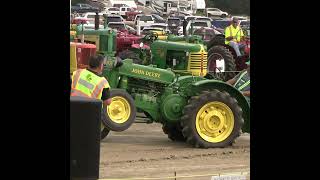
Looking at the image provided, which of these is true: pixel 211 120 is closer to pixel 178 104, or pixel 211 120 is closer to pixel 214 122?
pixel 214 122

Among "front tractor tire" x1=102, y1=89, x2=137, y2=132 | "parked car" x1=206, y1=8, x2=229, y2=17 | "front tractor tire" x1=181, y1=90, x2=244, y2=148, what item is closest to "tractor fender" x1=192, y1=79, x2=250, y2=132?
"front tractor tire" x1=181, y1=90, x2=244, y2=148

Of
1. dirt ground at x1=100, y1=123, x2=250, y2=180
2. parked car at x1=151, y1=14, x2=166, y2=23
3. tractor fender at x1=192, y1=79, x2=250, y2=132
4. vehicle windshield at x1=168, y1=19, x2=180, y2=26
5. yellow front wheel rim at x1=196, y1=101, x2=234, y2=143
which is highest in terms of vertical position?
parked car at x1=151, y1=14, x2=166, y2=23

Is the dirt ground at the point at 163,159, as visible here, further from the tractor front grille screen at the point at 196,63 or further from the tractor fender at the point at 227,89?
the tractor front grille screen at the point at 196,63

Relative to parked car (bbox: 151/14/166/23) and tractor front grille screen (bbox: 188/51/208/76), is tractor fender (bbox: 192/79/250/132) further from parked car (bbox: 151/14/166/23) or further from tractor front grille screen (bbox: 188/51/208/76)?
parked car (bbox: 151/14/166/23)

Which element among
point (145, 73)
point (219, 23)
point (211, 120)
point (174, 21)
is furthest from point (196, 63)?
point (219, 23)

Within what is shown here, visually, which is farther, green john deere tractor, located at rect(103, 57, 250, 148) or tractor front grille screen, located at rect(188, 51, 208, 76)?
tractor front grille screen, located at rect(188, 51, 208, 76)

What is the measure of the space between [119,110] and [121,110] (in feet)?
0.10

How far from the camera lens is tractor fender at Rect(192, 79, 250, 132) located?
964cm
